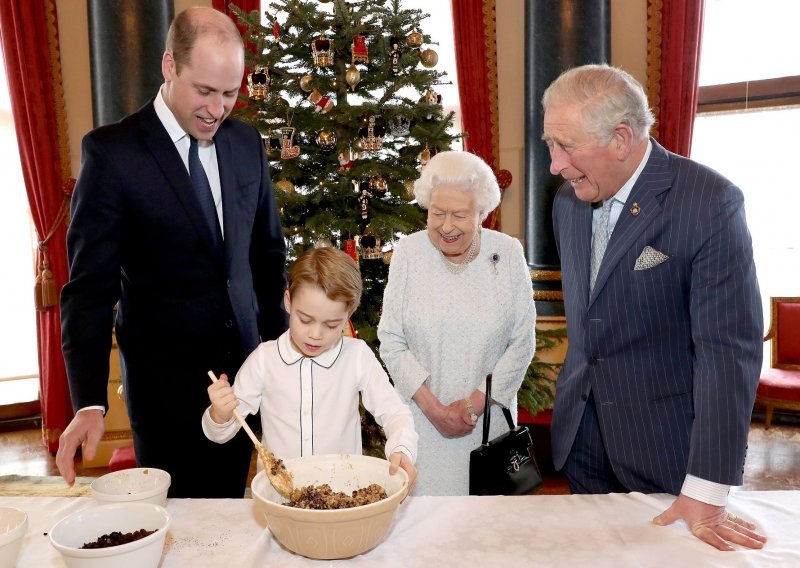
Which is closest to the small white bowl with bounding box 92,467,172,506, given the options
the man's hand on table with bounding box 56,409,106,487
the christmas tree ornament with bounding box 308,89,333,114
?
the man's hand on table with bounding box 56,409,106,487

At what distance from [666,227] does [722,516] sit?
0.62 metres

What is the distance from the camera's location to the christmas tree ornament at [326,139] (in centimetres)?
350

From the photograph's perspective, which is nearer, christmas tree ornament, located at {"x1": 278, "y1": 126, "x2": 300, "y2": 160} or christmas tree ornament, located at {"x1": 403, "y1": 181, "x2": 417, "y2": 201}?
christmas tree ornament, located at {"x1": 278, "y1": 126, "x2": 300, "y2": 160}

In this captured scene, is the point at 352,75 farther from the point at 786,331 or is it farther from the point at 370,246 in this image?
the point at 786,331

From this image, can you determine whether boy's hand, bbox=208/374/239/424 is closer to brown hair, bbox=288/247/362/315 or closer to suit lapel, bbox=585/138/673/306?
brown hair, bbox=288/247/362/315

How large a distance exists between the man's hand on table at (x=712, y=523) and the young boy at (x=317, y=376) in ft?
1.92

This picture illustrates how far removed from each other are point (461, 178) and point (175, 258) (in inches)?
34.7

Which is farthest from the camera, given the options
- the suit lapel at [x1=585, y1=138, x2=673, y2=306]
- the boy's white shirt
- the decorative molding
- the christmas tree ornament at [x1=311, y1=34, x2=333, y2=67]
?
the decorative molding

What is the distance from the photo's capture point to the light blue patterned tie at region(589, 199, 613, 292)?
5.85 ft

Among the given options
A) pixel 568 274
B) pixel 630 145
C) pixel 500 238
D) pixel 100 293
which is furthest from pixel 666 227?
pixel 100 293

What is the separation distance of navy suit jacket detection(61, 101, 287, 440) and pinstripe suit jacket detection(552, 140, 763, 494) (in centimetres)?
93

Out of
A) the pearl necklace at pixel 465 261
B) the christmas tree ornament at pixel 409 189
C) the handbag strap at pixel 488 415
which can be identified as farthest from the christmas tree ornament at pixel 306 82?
the handbag strap at pixel 488 415

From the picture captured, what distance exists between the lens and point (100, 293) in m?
1.76

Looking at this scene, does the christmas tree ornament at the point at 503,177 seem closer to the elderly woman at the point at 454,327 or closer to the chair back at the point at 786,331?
the chair back at the point at 786,331
